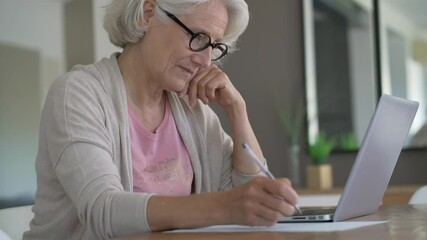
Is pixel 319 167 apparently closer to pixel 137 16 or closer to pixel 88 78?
pixel 137 16

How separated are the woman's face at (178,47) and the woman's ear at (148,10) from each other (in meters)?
0.02

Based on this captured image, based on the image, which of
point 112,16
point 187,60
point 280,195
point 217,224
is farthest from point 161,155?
point 280,195

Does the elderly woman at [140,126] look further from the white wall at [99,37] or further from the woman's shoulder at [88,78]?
the white wall at [99,37]

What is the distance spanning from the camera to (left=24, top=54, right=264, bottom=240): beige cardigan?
1.49 meters

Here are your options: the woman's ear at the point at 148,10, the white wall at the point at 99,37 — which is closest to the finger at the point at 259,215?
the woman's ear at the point at 148,10

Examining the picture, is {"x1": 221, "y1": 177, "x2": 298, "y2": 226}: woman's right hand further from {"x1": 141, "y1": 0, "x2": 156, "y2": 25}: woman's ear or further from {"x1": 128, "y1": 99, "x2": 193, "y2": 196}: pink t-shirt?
{"x1": 141, "y1": 0, "x2": 156, "y2": 25}: woman's ear

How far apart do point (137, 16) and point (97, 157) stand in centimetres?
54

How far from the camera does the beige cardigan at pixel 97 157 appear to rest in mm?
1491

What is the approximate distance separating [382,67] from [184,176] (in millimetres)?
2268

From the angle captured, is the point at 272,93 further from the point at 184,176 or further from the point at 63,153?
the point at 63,153

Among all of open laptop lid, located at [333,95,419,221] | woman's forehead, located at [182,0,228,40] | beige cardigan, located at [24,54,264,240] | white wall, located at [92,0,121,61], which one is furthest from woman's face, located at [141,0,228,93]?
white wall, located at [92,0,121,61]

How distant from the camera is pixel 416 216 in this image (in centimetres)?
163

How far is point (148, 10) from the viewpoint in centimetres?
200

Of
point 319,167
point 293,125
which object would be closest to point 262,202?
point 319,167
